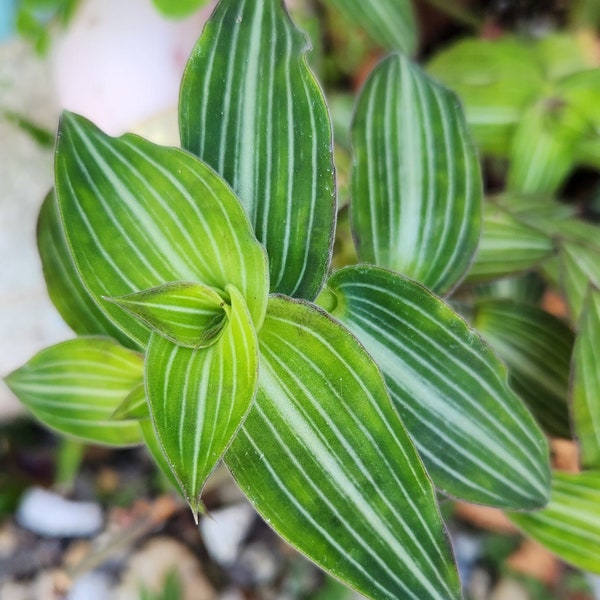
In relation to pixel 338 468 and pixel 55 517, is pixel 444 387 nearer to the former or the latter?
pixel 338 468

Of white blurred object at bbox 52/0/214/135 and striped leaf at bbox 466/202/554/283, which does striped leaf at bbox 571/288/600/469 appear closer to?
striped leaf at bbox 466/202/554/283

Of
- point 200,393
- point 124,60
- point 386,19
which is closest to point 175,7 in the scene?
point 124,60

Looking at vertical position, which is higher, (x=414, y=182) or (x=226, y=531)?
(x=414, y=182)

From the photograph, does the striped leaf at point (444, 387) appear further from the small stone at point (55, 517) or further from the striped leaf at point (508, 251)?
the small stone at point (55, 517)

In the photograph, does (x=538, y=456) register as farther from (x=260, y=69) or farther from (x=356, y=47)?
(x=356, y=47)

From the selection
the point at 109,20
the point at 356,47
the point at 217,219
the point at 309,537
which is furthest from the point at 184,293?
the point at 356,47

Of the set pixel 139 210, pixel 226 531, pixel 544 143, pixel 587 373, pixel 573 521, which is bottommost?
pixel 226 531

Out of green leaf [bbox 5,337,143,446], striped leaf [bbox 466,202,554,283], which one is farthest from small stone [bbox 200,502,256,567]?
striped leaf [bbox 466,202,554,283]
